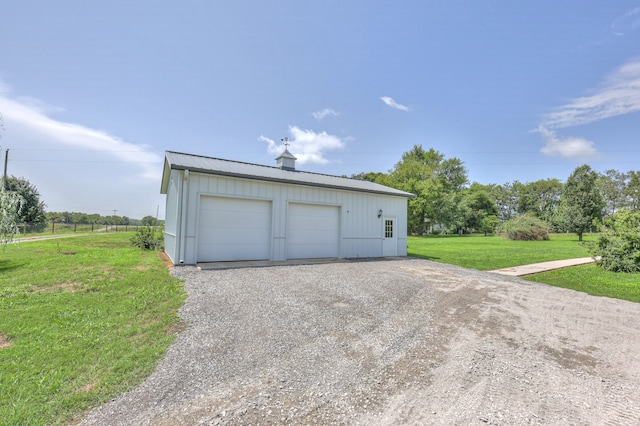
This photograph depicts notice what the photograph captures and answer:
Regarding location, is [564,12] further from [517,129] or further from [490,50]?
[517,129]

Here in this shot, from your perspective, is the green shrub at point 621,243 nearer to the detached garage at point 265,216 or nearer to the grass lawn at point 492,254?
the grass lawn at point 492,254

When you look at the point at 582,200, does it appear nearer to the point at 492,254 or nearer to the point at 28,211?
the point at 492,254

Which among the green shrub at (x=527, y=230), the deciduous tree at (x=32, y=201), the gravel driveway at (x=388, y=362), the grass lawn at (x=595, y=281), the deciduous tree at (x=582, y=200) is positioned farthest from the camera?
the green shrub at (x=527, y=230)

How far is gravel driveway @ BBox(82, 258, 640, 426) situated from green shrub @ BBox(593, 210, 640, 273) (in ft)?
18.2

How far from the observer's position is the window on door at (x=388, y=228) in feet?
39.2

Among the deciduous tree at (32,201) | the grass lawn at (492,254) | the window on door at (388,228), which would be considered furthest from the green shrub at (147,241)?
the deciduous tree at (32,201)

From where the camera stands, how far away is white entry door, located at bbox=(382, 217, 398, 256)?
467 inches

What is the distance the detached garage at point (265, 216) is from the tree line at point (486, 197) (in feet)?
73.3

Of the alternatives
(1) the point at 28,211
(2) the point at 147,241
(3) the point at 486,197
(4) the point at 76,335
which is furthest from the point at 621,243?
(3) the point at 486,197

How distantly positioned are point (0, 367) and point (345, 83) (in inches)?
597

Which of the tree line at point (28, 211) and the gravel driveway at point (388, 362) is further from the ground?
the tree line at point (28, 211)

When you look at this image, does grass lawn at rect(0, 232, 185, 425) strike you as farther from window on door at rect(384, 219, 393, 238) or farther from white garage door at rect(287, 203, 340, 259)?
window on door at rect(384, 219, 393, 238)

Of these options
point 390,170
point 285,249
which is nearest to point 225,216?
point 285,249

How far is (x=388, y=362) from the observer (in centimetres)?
297
